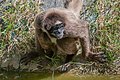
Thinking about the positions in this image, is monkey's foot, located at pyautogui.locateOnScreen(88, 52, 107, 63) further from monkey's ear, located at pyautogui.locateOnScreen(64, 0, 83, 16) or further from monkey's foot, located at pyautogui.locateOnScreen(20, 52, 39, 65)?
monkey's foot, located at pyautogui.locateOnScreen(20, 52, 39, 65)

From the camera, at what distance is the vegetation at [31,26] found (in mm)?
5286

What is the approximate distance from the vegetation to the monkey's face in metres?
0.67

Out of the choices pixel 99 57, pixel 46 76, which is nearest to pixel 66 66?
pixel 46 76

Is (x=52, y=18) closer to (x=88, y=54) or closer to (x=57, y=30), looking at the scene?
(x=57, y=30)

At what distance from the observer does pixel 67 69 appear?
523 centimetres

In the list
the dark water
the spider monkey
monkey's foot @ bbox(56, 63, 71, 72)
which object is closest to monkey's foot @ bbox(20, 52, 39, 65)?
the spider monkey

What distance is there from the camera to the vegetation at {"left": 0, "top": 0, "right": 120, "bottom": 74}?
5.29 m

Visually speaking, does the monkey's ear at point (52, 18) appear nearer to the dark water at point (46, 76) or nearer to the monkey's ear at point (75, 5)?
the monkey's ear at point (75, 5)

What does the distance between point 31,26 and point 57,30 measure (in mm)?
821

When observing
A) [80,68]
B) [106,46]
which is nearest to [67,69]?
[80,68]

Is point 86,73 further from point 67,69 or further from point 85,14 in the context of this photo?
point 85,14

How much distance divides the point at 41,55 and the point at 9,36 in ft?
1.40

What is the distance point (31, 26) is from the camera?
5449mm

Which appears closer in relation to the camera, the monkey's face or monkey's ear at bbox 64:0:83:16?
the monkey's face
